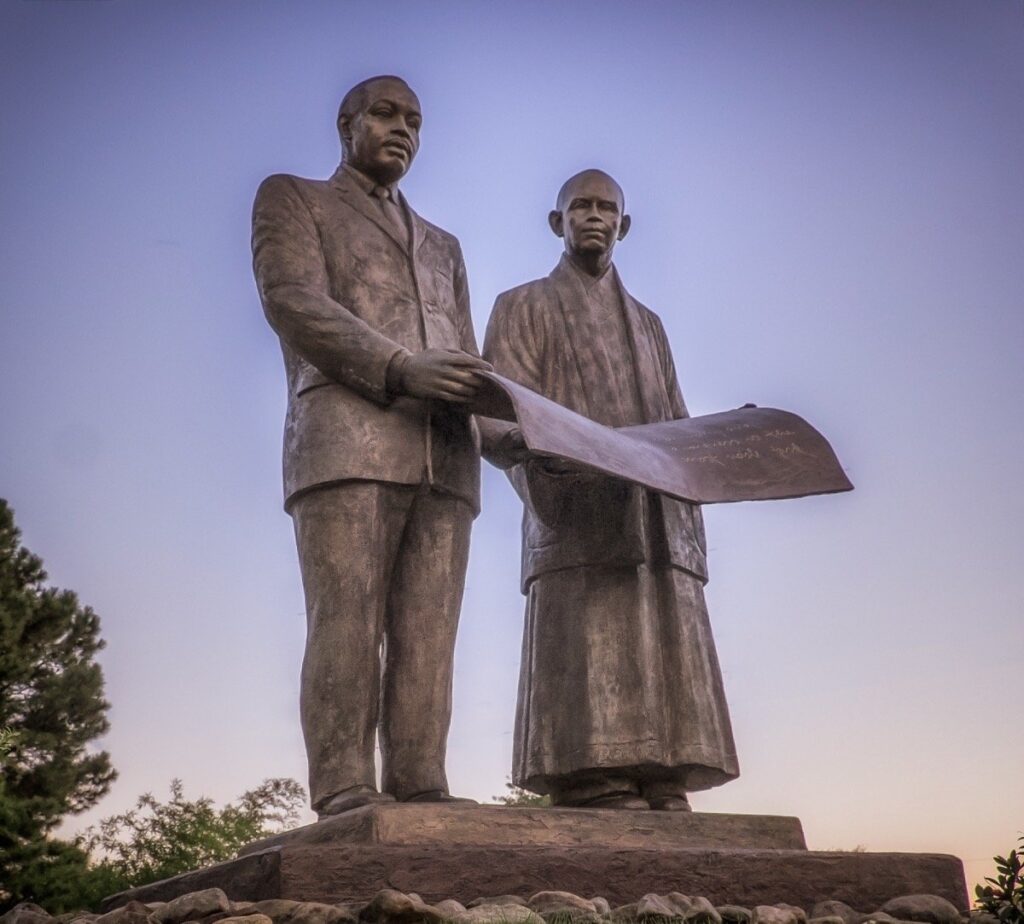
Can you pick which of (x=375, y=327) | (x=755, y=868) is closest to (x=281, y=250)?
(x=375, y=327)

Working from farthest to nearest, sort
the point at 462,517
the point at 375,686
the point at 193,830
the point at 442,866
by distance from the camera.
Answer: the point at 193,830, the point at 462,517, the point at 375,686, the point at 442,866

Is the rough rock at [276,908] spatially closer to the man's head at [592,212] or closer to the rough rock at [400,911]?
the rough rock at [400,911]

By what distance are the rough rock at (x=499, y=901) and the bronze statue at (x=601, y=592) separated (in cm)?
142

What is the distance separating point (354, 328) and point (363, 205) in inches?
34.6

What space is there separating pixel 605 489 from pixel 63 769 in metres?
8.18

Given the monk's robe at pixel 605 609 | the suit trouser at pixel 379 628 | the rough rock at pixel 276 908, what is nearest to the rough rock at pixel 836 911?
the monk's robe at pixel 605 609

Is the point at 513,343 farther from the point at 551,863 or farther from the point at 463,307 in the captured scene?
the point at 551,863

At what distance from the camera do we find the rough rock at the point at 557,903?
5.38m

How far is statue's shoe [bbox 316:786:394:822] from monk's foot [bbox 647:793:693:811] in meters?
1.37

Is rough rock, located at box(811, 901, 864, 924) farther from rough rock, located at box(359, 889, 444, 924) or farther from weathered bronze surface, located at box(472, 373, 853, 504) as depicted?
weathered bronze surface, located at box(472, 373, 853, 504)

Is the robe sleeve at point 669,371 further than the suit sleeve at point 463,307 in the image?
Yes

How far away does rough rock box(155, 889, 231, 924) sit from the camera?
536 centimetres

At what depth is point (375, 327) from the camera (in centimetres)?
711

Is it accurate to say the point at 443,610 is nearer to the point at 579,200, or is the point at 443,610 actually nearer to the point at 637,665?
the point at 637,665
